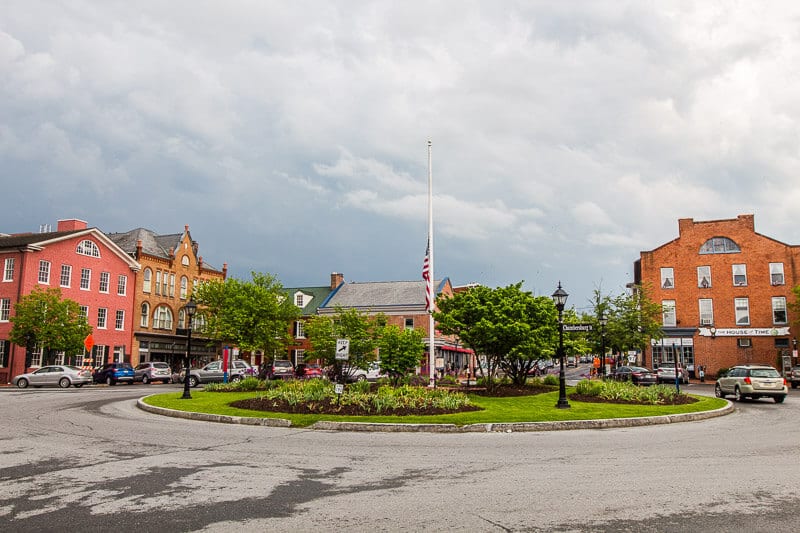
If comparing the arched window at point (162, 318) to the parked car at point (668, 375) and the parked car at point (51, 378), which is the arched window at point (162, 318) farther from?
the parked car at point (668, 375)

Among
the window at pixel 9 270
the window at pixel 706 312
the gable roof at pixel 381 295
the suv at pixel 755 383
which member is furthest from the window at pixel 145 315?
the window at pixel 706 312

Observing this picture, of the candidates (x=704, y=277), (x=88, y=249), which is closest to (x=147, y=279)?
(x=88, y=249)

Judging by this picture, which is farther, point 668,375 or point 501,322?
point 668,375

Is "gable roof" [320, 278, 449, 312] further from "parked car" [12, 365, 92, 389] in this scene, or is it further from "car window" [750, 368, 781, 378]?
"car window" [750, 368, 781, 378]

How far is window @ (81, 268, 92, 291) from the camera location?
5118 centimetres

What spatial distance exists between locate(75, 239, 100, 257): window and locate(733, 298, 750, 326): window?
5458 centimetres

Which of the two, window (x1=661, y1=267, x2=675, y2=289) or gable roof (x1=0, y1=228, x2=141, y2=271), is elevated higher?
gable roof (x1=0, y1=228, x2=141, y2=271)

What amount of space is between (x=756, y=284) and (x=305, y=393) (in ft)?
158

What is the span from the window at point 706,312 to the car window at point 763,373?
3043cm

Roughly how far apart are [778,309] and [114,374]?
52.7m

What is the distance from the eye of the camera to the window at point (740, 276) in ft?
178

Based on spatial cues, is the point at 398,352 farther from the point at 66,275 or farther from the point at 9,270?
the point at 9,270

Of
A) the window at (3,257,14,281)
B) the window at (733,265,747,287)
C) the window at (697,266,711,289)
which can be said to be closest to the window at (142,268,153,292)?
the window at (3,257,14,281)

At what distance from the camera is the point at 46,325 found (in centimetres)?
4178
